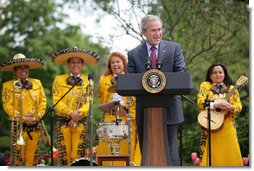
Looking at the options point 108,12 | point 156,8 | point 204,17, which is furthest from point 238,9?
point 108,12

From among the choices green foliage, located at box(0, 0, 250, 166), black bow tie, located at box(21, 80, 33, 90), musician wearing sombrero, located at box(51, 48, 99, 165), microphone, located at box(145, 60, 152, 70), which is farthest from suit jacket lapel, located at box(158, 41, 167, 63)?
green foliage, located at box(0, 0, 250, 166)

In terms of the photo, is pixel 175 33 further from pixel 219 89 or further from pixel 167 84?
pixel 167 84

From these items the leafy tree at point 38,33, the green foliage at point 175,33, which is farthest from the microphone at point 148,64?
the leafy tree at point 38,33

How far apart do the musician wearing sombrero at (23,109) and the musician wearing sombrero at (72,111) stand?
0.36 metres

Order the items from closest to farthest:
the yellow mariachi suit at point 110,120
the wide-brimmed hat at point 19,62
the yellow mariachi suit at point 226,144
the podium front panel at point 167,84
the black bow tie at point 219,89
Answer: the podium front panel at point 167,84, the yellow mariachi suit at point 226,144, the black bow tie at point 219,89, the yellow mariachi suit at point 110,120, the wide-brimmed hat at point 19,62

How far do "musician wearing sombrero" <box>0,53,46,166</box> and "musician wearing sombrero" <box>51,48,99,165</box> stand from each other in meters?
0.36

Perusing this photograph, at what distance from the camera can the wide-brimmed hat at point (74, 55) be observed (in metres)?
8.96

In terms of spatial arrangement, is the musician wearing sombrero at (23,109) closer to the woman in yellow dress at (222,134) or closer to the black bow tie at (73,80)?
the black bow tie at (73,80)

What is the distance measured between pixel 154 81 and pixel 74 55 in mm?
3200

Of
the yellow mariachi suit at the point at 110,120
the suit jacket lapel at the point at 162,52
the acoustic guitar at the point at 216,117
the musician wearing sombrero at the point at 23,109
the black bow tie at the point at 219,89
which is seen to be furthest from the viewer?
the musician wearing sombrero at the point at 23,109

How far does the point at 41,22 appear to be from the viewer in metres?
18.4

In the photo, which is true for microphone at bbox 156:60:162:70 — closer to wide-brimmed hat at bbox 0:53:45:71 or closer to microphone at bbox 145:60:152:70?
microphone at bbox 145:60:152:70

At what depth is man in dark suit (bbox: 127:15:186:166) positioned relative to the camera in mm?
6664

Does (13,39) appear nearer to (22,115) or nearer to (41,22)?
(41,22)
